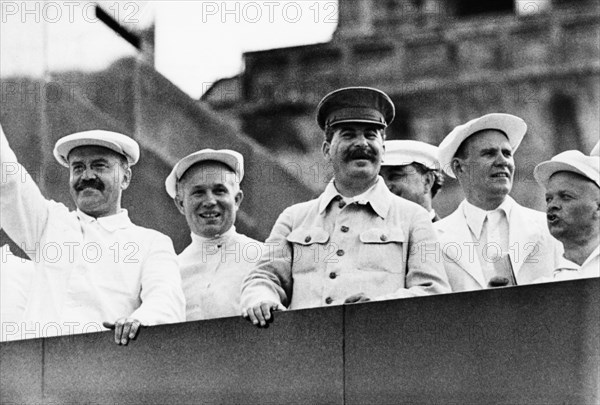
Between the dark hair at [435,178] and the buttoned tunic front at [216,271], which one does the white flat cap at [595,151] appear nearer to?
the dark hair at [435,178]

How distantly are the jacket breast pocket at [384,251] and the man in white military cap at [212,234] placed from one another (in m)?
0.84

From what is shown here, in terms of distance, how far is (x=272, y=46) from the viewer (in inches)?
512

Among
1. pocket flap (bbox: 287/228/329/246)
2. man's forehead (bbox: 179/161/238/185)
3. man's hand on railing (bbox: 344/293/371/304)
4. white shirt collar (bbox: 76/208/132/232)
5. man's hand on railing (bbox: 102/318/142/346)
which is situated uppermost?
man's forehead (bbox: 179/161/238/185)

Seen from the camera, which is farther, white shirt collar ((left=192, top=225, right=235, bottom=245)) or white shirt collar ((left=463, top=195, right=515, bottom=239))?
white shirt collar ((left=192, top=225, right=235, bottom=245))

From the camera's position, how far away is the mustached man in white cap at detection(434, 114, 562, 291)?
456 inches

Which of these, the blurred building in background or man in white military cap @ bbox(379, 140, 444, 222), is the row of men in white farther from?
the blurred building in background

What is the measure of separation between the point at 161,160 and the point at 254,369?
195 centimetres

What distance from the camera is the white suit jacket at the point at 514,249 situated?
37.7 ft

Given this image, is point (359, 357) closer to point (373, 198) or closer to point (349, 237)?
point (349, 237)

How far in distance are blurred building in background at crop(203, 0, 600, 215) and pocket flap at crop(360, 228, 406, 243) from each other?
13.6 inches

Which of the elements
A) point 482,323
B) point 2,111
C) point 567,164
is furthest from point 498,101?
point 2,111

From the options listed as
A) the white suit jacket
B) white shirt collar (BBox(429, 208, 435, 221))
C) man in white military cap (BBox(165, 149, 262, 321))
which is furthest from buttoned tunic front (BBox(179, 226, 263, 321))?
the white suit jacket

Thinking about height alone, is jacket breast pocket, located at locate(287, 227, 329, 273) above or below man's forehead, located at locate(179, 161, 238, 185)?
below

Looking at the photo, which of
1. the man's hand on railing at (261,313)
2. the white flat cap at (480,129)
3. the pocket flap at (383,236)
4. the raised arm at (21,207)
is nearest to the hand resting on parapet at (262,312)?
the man's hand on railing at (261,313)
